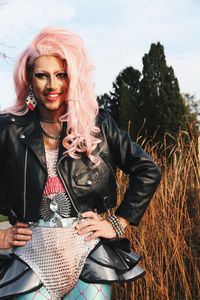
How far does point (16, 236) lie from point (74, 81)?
2.14 ft

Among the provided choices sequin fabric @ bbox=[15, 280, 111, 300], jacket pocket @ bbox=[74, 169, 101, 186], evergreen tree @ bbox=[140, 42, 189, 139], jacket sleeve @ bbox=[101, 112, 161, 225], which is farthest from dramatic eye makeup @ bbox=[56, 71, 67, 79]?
evergreen tree @ bbox=[140, 42, 189, 139]

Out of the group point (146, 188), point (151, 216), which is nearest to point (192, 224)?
point (151, 216)

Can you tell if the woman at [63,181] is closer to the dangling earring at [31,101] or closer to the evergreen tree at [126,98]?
the dangling earring at [31,101]

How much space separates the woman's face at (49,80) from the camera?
2.06 metres

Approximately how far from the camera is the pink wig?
2.06m

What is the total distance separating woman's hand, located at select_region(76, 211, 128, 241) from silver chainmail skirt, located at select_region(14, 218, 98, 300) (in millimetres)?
30

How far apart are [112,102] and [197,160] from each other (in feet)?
102

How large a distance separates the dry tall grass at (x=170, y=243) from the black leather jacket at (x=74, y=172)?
1.36 metres

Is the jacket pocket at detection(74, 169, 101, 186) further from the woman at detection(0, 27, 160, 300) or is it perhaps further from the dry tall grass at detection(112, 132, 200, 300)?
the dry tall grass at detection(112, 132, 200, 300)

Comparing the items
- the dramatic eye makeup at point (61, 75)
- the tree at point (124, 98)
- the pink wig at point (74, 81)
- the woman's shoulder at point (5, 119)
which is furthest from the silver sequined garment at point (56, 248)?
the tree at point (124, 98)

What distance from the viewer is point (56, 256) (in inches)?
76.0

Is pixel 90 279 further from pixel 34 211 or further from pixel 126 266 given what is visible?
pixel 34 211

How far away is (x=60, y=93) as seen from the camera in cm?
210

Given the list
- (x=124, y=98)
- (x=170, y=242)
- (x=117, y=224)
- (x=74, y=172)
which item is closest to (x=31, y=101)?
(x=74, y=172)
